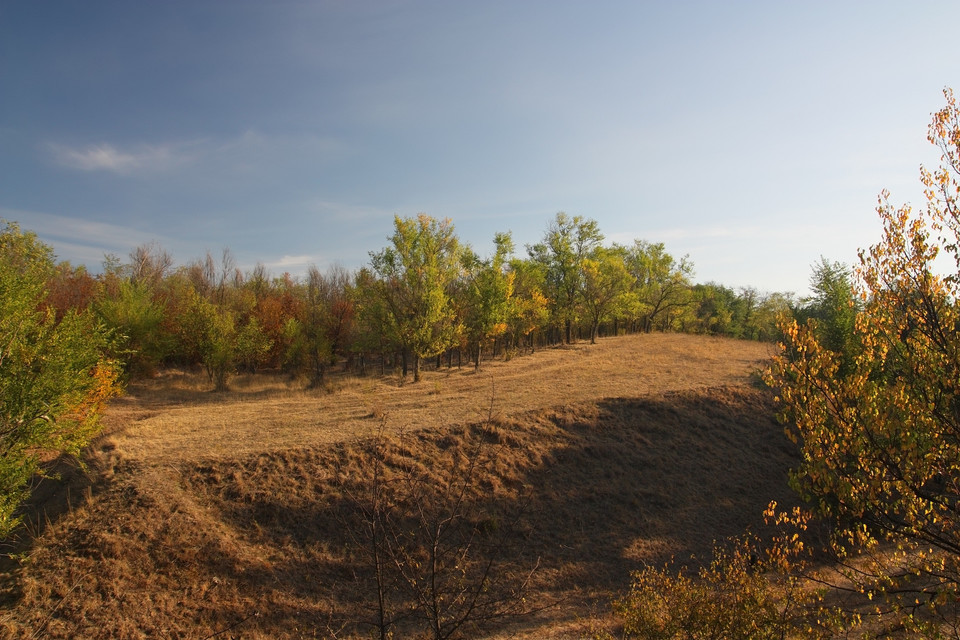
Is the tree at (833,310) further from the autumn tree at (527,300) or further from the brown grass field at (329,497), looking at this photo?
the autumn tree at (527,300)

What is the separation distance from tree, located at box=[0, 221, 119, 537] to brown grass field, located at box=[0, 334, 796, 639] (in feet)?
6.51

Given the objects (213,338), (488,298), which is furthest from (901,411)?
(213,338)

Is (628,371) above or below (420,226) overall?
below

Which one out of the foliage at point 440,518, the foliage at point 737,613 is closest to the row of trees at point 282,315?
the foliage at point 440,518

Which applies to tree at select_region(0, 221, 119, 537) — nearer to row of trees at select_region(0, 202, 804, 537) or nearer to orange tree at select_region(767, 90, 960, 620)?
row of trees at select_region(0, 202, 804, 537)

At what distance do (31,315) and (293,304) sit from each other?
3405 cm

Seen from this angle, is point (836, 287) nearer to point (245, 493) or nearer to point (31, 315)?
point (245, 493)

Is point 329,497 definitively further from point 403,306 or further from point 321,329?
point 321,329

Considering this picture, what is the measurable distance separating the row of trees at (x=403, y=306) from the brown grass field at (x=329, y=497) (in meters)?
4.50

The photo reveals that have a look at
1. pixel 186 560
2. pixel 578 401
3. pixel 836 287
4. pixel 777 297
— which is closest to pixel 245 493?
pixel 186 560

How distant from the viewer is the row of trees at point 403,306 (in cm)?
2758

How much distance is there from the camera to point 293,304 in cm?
4619

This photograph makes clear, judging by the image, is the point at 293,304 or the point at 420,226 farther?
the point at 293,304

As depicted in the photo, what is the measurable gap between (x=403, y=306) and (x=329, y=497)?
14783 mm
